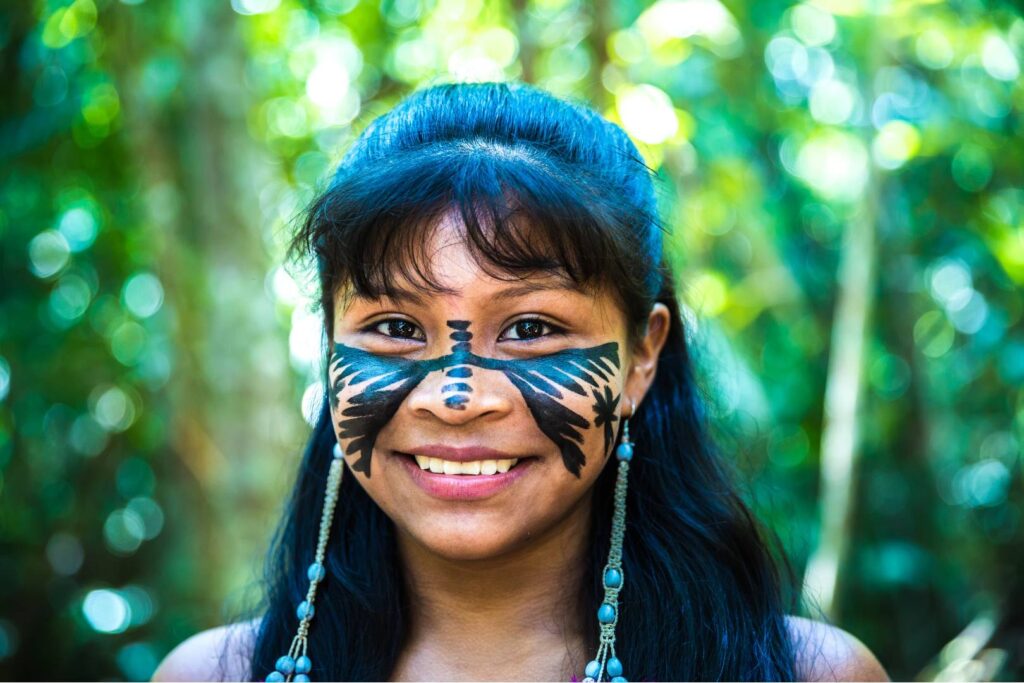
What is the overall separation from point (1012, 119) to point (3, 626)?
4.78 meters

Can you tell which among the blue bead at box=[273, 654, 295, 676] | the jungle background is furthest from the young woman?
the jungle background

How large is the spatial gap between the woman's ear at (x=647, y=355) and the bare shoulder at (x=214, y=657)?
908mm

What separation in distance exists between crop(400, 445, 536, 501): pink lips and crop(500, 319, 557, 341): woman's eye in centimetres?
19

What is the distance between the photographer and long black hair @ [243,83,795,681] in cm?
167

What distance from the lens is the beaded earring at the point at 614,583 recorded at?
1751 mm

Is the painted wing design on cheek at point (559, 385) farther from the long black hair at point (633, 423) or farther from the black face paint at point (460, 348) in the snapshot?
the long black hair at point (633, 423)

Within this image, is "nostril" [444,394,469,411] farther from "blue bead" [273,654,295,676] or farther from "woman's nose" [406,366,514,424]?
"blue bead" [273,654,295,676]

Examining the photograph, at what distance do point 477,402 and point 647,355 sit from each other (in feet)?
1.46

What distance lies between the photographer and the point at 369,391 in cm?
172

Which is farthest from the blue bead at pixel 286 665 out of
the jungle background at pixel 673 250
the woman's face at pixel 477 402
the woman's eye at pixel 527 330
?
the jungle background at pixel 673 250

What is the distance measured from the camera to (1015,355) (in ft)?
11.4

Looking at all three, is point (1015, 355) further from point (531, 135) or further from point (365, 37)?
point (365, 37)

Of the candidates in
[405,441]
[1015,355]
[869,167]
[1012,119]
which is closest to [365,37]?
[869,167]

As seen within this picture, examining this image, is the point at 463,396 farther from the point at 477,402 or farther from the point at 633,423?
the point at 633,423
